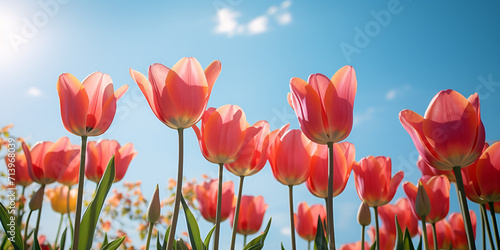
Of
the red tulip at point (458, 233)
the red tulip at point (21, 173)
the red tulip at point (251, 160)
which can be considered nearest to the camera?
the red tulip at point (251, 160)

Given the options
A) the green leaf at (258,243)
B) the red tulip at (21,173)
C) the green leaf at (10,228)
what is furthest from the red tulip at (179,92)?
the red tulip at (21,173)

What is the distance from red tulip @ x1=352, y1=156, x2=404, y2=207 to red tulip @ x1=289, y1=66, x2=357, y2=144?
0.46 m

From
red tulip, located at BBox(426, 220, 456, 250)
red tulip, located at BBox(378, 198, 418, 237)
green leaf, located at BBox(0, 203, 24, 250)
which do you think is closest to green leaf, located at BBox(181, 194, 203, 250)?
green leaf, located at BBox(0, 203, 24, 250)

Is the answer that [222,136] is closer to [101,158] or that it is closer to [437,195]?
[101,158]

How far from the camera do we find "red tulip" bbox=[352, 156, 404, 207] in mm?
1475

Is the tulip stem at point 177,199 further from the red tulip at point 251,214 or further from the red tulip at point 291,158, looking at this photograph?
the red tulip at point 251,214

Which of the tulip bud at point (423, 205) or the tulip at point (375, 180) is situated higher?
the tulip at point (375, 180)

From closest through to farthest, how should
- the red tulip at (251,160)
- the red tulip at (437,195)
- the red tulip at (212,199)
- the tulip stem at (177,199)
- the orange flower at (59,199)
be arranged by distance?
the tulip stem at (177,199) → the red tulip at (251,160) → the red tulip at (437,195) → the red tulip at (212,199) → the orange flower at (59,199)

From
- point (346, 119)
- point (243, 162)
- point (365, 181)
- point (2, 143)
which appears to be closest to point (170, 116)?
point (243, 162)

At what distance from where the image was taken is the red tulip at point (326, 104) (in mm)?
1081

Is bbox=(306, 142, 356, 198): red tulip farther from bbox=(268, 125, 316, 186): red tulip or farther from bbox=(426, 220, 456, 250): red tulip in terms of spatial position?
bbox=(426, 220, 456, 250): red tulip

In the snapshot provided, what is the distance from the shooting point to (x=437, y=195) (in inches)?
60.2

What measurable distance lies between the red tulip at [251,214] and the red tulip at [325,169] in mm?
524

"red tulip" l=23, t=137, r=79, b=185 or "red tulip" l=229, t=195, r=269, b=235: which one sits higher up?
"red tulip" l=23, t=137, r=79, b=185
